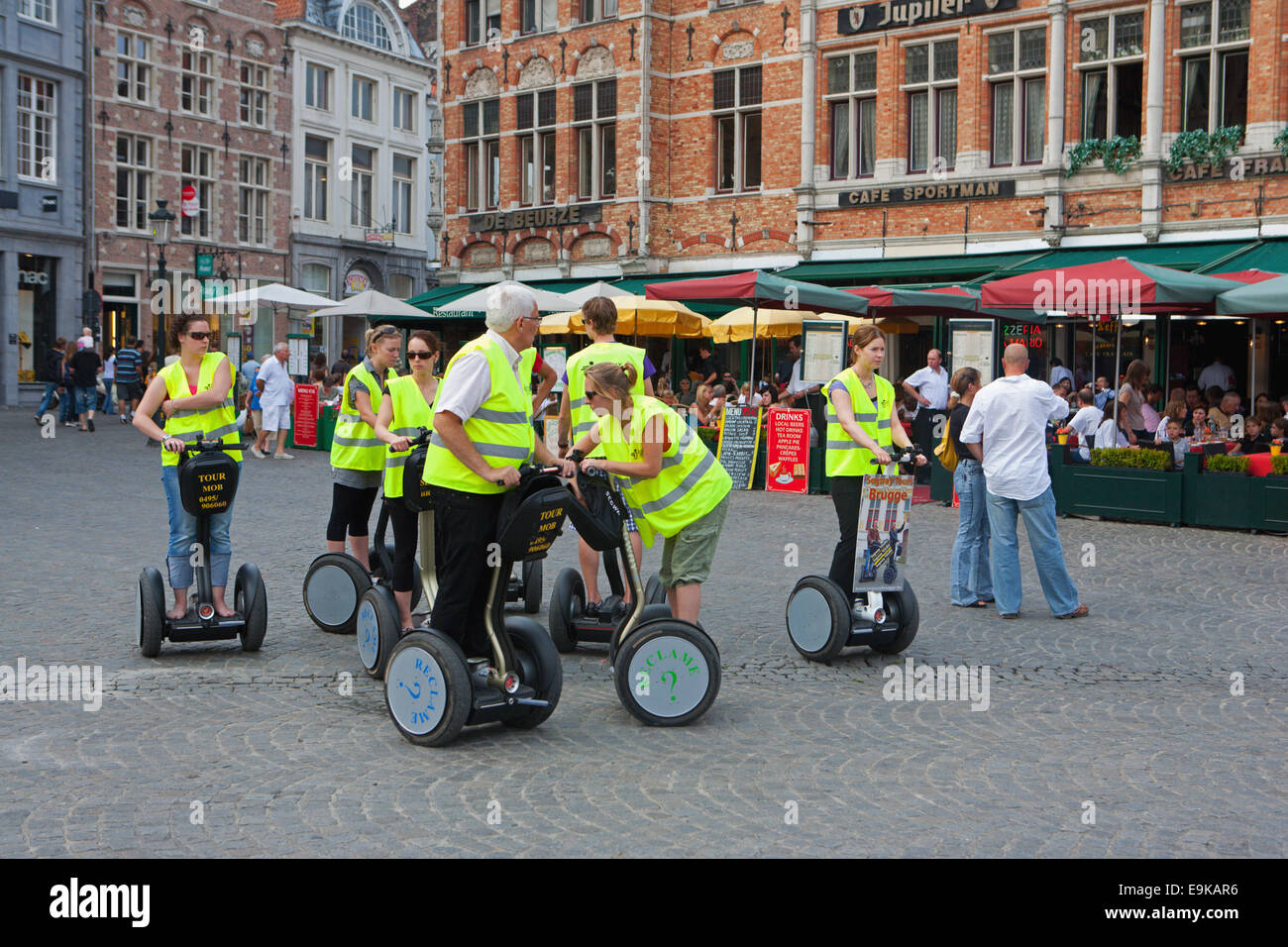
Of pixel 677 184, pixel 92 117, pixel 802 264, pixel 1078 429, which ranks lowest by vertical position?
pixel 1078 429

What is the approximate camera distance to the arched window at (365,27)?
4450cm

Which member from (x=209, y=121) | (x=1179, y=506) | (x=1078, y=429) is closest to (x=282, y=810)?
(x=1179, y=506)

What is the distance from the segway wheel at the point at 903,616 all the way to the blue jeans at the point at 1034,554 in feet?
5.04

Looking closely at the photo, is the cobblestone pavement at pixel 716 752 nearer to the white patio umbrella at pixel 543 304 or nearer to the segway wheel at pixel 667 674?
the segway wheel at pixel 667 674

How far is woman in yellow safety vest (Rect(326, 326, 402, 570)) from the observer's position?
7.46m

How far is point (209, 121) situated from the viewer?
39.1 meters

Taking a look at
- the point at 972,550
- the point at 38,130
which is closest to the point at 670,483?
the point at 972,550

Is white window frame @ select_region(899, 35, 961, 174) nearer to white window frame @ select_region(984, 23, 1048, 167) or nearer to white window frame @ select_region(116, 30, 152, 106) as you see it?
white window frame @ select_region(984, 23, 1048, 167)

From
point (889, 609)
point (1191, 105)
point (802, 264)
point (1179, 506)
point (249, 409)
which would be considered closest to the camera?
point (889, 609)

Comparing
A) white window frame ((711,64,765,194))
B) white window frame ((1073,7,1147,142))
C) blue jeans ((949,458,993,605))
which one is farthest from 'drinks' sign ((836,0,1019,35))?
blue jeans ((949,458,993,605))

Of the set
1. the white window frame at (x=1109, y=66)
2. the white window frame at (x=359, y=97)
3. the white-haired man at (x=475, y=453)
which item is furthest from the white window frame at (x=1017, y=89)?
the white window frame at (x=359, y=97)

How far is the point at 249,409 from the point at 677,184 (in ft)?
30.8

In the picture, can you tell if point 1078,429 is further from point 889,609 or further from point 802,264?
point 802,264

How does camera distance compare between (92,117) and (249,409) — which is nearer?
(249,409)
